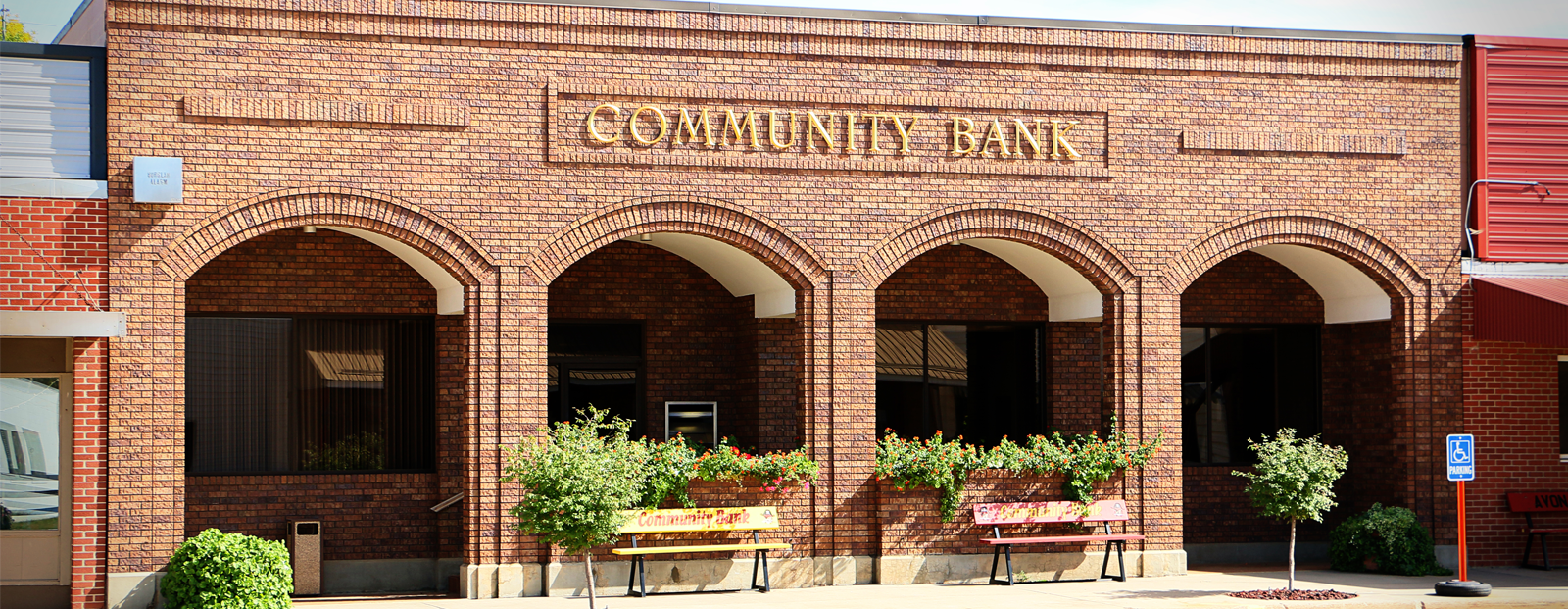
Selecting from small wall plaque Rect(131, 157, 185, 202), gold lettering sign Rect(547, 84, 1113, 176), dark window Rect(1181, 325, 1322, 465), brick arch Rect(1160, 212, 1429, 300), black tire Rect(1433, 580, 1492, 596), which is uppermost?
gold lettering sign Rect(547, 84, 1113, 176)

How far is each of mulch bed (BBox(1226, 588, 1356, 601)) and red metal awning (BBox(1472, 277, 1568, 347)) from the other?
12.9 feet

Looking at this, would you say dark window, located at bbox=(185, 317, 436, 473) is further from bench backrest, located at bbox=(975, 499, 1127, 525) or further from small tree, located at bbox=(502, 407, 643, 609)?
bench backrest, located at bbox=(975, 499, 1127, 525)

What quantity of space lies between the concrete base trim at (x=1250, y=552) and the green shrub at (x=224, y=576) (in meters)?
10.9

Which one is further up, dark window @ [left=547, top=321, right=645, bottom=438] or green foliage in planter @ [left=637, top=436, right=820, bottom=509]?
dark window @ [left=547, top=321, right=645, bottom=438]

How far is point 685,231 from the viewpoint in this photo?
15.3 meters

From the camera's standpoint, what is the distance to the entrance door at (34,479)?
1466 cm

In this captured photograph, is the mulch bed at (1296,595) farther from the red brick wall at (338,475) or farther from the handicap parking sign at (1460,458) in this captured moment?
the red brick wall at (338,475)

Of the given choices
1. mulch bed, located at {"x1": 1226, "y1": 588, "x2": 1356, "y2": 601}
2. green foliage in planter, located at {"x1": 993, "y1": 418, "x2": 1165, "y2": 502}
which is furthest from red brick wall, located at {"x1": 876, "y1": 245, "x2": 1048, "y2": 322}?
mulch bed, located at {"x1": 1226, "y1": 588, "x2": 1356, "y2": 601}

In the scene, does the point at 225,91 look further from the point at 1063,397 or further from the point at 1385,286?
the point at 1385,286

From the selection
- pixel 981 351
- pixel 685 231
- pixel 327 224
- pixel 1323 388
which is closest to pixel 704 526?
pixel 685 231

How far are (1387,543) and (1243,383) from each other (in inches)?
132

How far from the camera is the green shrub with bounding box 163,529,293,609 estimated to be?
1308 centimetres

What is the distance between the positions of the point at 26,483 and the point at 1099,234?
11526 millimetres

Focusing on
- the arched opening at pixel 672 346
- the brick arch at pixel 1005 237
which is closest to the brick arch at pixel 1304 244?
the brick arch at pixel 1005 237
